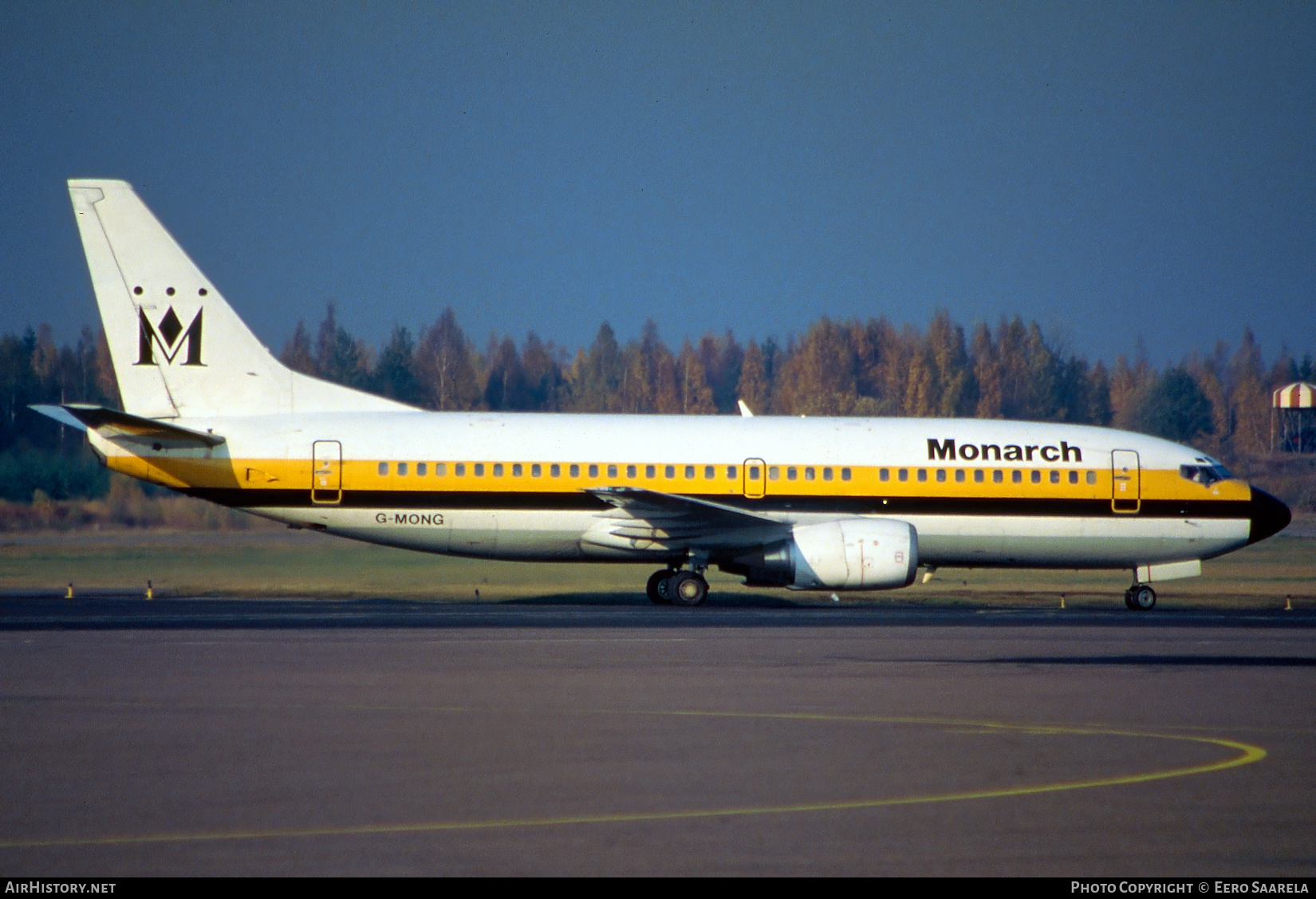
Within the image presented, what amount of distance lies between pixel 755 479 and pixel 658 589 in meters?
2.70

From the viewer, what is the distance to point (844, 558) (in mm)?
23688

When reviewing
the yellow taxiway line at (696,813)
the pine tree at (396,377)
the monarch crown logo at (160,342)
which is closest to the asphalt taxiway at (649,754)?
the yellow taxiway line at (696,813)

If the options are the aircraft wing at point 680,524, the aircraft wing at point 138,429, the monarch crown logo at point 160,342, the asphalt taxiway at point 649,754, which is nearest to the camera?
the asphalt taxiway at point 649,754

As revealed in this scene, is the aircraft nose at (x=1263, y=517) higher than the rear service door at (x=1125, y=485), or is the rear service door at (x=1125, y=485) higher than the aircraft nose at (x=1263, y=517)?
the rear service door at (x=1125, y=485)

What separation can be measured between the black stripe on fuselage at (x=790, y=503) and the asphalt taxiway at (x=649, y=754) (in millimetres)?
6264

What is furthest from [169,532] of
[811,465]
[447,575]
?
[811,465]

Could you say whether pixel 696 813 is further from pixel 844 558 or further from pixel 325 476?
pixel 325 476

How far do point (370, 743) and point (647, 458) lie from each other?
49.5ft

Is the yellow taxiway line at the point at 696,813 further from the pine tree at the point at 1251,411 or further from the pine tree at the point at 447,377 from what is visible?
the pine tree at the point at 1251,411

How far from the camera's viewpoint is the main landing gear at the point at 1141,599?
25.1 metres

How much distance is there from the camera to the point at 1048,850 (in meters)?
7.34

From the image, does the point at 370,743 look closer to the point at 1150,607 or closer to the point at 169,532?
the point at 1150,607
